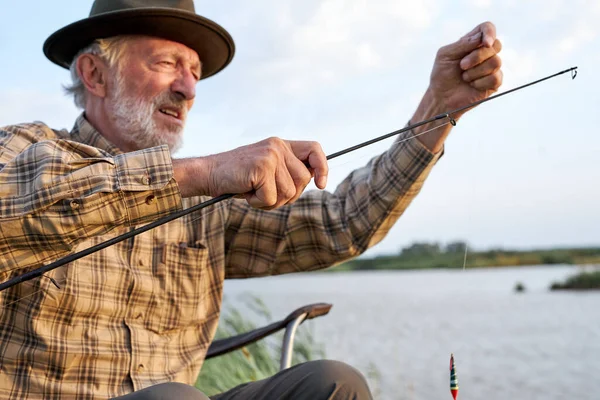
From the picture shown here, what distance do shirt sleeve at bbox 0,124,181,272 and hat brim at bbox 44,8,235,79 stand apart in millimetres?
1009

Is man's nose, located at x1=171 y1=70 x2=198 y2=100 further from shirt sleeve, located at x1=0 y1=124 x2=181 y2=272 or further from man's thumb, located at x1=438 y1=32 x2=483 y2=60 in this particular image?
shirt sleeve, located at x1=0 y1=124 x2=181 y2=272

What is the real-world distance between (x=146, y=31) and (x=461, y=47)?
1091 millimetres

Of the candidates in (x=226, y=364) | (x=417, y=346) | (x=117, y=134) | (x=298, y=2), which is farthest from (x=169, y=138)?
(x=417, y=346)

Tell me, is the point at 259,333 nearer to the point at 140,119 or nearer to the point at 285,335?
the point at 285,335

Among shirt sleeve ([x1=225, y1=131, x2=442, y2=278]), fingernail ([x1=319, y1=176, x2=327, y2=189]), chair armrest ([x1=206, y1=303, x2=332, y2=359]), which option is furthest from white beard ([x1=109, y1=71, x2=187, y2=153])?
fingernail ([x1=319, y1=176, x2=327, y2=189])

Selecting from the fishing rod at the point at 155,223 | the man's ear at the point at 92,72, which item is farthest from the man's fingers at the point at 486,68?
the man's ear at the point at 92,72

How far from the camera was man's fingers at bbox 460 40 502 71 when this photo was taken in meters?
1.84

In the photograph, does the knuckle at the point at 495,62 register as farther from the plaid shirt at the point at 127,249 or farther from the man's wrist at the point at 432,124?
the plaid shirt at the point at 127,249

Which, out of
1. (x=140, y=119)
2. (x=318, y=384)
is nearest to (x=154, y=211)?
(x=318, y=384)

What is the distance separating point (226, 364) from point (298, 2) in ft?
7.00

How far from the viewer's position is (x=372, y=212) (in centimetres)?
217

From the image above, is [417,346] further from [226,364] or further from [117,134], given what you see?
[117,134]

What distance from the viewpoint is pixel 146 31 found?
7.61ft

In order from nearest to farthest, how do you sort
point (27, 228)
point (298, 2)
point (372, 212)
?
point (27, 228)
point (372, 212)
point (298, 2)
